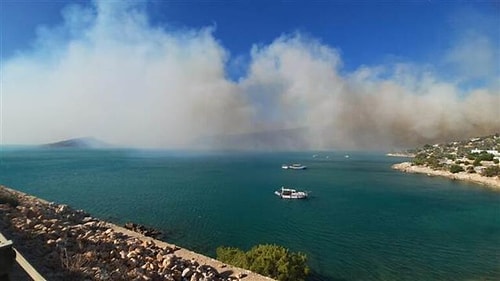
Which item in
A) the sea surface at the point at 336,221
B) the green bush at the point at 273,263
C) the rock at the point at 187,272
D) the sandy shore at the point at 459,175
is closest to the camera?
the rock at the point at 187,272

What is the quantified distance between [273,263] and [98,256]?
7214mm

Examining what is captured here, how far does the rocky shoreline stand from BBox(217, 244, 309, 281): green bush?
1.59m

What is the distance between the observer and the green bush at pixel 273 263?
48.4 ft

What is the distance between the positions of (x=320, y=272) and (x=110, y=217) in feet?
65.6

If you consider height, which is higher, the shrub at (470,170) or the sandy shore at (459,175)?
the shrub at (470,170)

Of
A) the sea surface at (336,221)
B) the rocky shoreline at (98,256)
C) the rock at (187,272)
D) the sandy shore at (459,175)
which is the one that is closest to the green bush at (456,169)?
the sandy shore at (459,175)

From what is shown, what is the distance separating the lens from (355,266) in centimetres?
1862

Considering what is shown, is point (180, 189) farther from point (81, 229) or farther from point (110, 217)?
point (81, 229)

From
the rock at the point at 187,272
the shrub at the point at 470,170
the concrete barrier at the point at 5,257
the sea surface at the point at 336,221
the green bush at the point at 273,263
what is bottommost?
the sea surface at the point at 336,221

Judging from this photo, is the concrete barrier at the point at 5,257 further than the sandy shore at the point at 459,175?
No

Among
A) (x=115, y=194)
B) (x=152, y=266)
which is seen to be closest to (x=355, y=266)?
(x=152, y=266)

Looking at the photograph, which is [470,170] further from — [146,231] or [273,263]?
[273,263]

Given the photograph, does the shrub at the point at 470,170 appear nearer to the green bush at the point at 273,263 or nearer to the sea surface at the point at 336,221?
the sea surface at the point at 336,221

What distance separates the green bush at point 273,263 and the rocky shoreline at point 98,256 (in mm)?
1595
